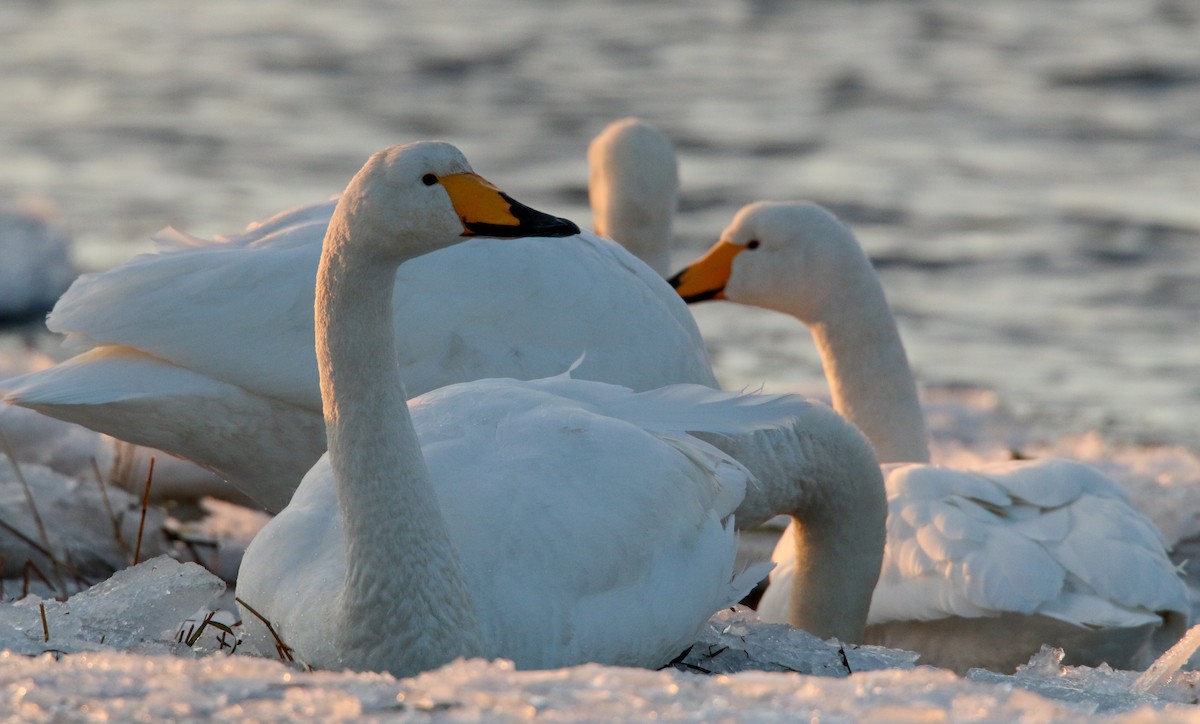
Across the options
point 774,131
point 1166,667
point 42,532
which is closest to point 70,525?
point 42,532

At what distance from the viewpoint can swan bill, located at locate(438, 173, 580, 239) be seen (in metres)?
3.39

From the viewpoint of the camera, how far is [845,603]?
4.94 meters

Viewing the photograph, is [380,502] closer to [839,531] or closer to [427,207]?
[427,207]

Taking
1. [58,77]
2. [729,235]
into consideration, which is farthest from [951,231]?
[58,77]

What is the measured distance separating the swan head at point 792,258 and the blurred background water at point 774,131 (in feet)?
11.4

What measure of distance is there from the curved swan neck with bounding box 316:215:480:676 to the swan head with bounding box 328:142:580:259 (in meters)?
0.08

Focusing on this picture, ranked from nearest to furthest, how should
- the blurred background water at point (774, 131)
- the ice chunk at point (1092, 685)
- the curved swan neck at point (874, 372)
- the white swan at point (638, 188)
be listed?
the ice chunk at point (1092, 685) → the curved swan neck at point (874, 372) → the white swan at point (638, 188) → the blurred background water at point (774, 131)

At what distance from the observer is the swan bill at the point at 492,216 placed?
3.39m

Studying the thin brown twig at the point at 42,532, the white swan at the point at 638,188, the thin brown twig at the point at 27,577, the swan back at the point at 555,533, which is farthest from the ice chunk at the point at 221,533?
the swan back at the point at 555,533

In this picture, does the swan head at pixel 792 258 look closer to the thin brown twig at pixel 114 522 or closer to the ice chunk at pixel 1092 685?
the thin brown twig at pixel 114 522

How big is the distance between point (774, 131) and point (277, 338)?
10.1 meters

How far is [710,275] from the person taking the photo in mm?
6504

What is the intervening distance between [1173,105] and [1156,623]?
11.3 meters

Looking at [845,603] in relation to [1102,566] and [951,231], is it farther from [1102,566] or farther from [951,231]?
[951,231]
